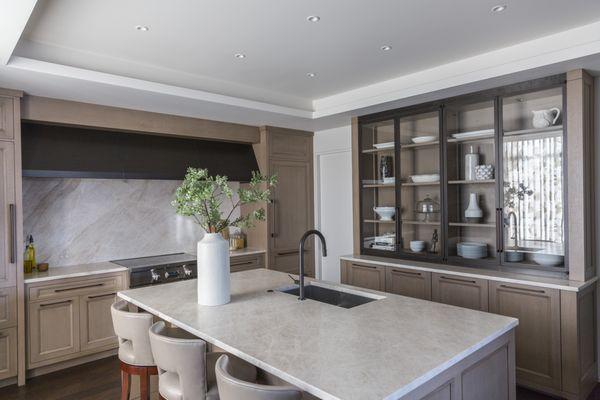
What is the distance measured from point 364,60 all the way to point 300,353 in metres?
2.60

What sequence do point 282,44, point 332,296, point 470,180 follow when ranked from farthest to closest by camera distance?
point 470,180, point 282,44, point 332,296

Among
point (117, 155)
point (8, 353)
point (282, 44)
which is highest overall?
point (282, 44)

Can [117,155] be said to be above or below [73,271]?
above

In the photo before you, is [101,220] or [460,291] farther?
[101,220]

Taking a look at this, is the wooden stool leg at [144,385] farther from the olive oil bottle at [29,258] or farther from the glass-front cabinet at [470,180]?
the glass-front cabinet at [470,180]

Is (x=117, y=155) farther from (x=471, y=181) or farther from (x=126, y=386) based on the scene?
(x=471, y=181)

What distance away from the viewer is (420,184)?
13.6 feet

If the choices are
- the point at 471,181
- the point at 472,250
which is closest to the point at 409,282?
the point at 472,250

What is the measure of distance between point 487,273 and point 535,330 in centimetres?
55

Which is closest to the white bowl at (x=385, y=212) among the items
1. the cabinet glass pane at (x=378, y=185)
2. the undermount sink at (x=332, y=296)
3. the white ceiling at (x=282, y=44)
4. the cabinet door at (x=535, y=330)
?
the cabinet glass pane at (x=378, y=185)

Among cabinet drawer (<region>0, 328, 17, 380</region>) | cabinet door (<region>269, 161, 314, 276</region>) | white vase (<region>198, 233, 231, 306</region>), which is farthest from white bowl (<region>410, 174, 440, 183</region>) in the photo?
cabinet drawer (<region>0, 328, 17, 380</region>)

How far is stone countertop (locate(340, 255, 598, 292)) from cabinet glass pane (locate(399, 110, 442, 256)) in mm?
213

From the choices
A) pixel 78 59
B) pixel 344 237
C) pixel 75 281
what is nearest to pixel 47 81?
pixel 78 59

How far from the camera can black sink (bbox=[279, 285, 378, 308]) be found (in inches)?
104
